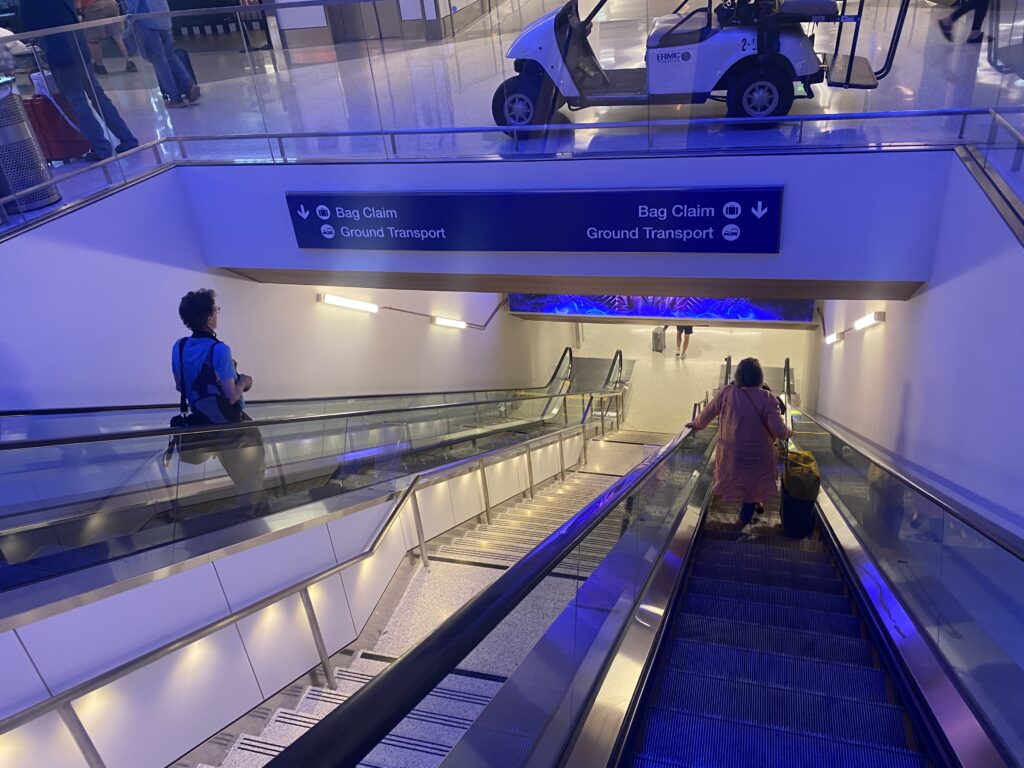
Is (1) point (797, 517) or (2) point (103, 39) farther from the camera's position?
(2) point (103, 39)

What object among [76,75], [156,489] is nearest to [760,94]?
[156,489]

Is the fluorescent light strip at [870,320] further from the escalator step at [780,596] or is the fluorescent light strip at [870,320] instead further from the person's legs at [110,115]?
the person's legs at [110,115]

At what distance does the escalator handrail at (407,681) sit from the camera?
96 centimetres

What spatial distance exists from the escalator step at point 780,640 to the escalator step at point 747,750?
59cm

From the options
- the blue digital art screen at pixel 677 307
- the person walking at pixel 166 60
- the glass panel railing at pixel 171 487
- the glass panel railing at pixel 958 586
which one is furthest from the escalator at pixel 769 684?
the blue digital art screen at pixel 677 307

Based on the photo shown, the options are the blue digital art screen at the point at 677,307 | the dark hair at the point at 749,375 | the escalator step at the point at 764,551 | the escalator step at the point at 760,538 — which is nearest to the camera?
the escalator step at the point at 764,551

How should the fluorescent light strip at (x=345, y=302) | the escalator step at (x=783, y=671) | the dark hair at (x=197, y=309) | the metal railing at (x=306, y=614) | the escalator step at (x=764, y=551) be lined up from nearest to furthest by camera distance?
the escalator step at (x=783, y=671) → the metal railing at (x=306, y=614) → the dark hair at (x=197, y=309) → the escalator step at (x=764, y=551) → the fluorescent light strip at (x=345, y=302)

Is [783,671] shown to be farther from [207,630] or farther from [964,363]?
[207,630]

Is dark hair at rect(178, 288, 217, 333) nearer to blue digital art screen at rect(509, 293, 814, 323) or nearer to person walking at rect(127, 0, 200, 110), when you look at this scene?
person walking at rect(127, 0, 200, 110)

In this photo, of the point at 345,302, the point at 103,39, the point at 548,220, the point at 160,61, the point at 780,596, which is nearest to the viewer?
the point at 780,596

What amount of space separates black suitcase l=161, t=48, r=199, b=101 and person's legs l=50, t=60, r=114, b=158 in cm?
64

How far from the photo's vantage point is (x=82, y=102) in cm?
548

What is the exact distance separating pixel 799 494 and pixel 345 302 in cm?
520

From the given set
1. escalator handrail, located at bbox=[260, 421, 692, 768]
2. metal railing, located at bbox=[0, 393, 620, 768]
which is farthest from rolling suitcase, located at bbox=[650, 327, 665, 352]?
escalator handrail, located at bbox=[260, 421, 692, 768]
